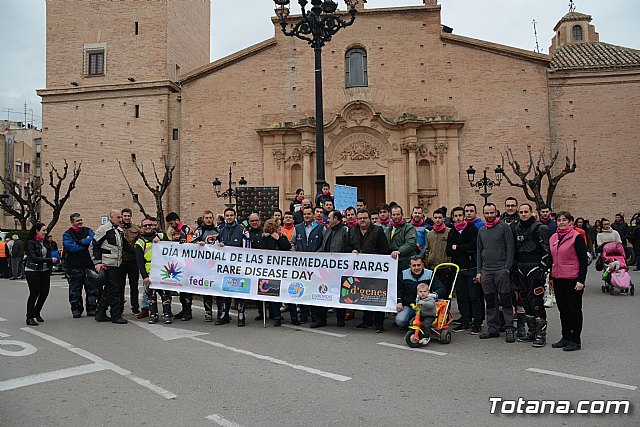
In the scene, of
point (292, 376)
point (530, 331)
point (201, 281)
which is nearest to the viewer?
point (292, 376)

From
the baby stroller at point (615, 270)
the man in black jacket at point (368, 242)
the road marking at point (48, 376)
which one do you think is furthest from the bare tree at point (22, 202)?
the baby stroller at point (615, 270)

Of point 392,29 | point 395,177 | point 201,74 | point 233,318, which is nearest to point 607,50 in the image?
point 392,29

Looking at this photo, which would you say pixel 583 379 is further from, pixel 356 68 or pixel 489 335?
pixel 356 68

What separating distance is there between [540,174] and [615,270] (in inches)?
441

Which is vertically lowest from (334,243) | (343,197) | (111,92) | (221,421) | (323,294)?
(221,421)

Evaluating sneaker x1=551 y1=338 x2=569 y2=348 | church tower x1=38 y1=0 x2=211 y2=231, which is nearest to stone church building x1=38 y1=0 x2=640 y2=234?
church tower x1=38 y1=0 x2=211 y2=231

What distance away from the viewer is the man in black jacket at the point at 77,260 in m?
10.6

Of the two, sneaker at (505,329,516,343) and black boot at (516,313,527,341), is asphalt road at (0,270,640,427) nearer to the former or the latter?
sneaker at (505,329,516,343)

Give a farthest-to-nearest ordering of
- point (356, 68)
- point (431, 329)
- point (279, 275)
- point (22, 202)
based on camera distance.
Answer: point (22, 202) → point (356, 68) → point (279, 275) → point (431, 329)

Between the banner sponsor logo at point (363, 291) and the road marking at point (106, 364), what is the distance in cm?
389

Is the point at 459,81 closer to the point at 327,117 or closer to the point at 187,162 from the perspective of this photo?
the point at 327,117

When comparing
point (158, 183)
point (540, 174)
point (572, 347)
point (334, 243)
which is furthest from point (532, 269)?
point (158, 183)

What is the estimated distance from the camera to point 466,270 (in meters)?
9.16

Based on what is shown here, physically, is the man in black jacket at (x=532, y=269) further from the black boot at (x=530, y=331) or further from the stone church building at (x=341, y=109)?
the stone church building at (x=341, y=109)
